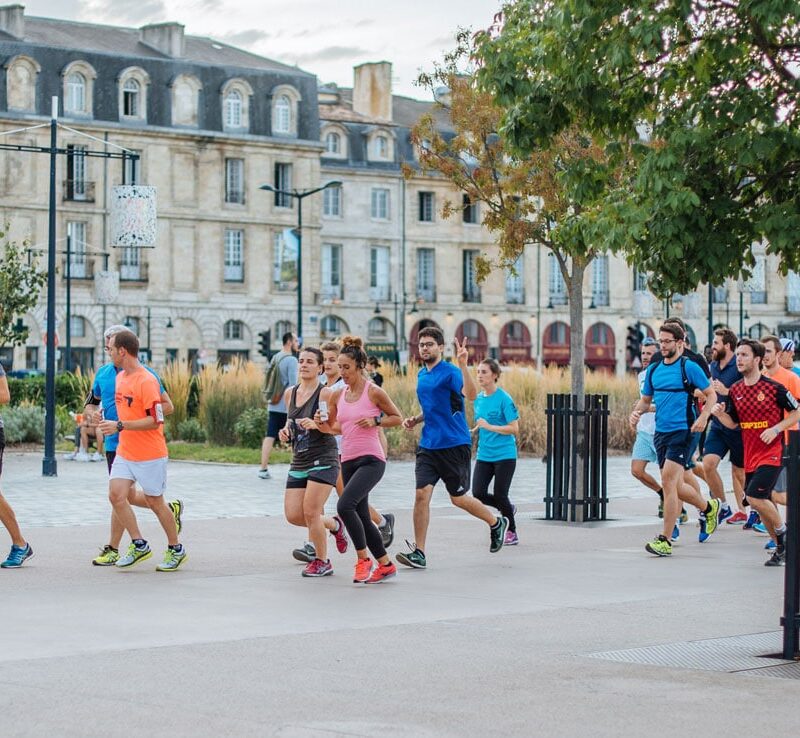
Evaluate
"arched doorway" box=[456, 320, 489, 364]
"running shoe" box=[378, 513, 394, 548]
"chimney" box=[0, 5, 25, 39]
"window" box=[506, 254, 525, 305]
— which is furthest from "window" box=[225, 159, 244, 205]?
"running shoe" box=[378, 513, 394, 548]

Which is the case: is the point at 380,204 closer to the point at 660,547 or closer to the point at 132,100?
the point at 132,100

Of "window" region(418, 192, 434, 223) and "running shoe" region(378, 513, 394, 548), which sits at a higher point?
"window" region(418, 192, 434, 223)

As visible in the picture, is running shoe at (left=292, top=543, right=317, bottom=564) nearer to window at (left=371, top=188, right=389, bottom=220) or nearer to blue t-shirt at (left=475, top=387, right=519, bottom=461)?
blue t-shirt at (left=475, top=387, right=519, bottom=461)

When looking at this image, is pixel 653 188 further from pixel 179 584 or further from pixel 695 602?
pixel 179 584

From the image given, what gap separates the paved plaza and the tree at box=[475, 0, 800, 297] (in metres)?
2.50

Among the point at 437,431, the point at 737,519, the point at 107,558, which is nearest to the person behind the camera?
the point at 107,558

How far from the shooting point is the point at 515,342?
265 ft

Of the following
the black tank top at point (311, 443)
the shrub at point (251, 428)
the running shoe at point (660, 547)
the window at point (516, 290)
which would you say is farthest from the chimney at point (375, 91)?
the black tank top at point (311, 443)

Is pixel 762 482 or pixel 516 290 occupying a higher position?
pixel 516 290

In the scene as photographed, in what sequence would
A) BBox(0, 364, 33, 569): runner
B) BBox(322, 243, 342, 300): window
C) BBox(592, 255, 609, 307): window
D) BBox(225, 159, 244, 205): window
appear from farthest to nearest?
BBox(592, 255, 609, 307): window
BBox(322, 243, 342, 300): window
BBox(225, 159, 244, 205): window
BBox(0, 364, 33, 569): runner

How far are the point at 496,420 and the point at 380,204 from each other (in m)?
64.0

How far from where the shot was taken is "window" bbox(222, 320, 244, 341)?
71250 mm

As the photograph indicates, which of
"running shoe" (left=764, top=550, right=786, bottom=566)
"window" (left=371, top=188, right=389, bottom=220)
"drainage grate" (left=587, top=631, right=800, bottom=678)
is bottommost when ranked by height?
"drainage grate" (left=587, top=631, right=800, bottom=678)

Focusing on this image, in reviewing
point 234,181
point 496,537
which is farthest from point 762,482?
point 234,181
